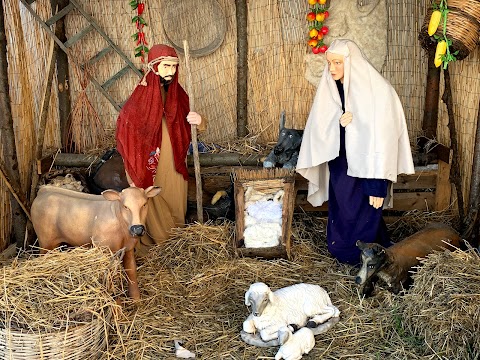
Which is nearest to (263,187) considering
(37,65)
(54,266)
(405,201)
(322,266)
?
(322,266)

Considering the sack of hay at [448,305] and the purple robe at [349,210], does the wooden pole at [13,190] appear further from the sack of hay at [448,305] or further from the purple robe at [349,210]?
the sack of hay at [448,305]

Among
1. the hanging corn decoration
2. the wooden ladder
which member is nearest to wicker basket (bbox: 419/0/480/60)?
the hanging corn decoration

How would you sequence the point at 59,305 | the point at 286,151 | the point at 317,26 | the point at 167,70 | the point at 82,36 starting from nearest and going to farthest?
the point at 59,305 → the point at 167,70 → the point at 286,151 → the point at 317,26 → the point at 82,36

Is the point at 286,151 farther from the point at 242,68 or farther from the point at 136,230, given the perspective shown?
the point at 136,230

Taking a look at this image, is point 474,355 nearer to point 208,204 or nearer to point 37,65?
point 208,204

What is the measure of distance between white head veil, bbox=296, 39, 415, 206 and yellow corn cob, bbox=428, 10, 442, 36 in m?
0.62

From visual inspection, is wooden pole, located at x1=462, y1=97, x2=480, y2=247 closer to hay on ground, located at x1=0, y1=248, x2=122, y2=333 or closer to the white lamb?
the white lamb

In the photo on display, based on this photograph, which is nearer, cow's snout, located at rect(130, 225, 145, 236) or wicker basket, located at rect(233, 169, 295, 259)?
cow's snout, located at rect(130, 225, 145, 236)

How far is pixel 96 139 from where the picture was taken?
24.7 ft

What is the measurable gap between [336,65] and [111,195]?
82.4 inches

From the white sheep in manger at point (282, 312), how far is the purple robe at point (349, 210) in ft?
2.96

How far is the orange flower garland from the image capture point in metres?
6.81

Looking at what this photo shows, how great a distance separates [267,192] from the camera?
5832mm

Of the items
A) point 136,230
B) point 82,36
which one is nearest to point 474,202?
point 136,230
